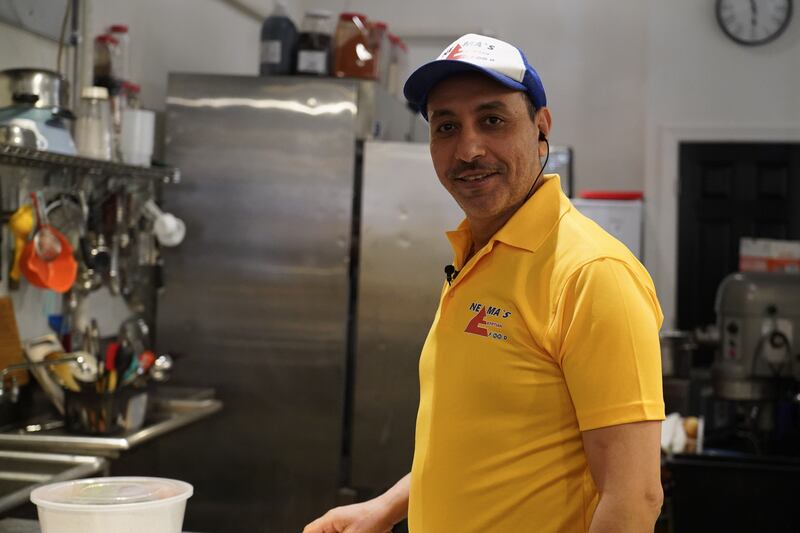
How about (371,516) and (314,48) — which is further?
(314,48)

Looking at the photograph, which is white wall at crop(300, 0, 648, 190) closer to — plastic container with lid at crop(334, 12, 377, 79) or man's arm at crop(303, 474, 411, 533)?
plastic container with lid at crop(334, 12, 377, 79)

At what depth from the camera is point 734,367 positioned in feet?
9.86

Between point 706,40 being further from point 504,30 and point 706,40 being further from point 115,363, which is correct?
point 115,363

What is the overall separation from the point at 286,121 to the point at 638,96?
8.84 feet

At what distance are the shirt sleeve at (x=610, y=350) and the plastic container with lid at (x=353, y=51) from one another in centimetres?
253

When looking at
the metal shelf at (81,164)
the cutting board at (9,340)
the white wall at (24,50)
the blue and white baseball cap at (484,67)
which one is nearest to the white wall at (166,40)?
the white wall at (24,50)

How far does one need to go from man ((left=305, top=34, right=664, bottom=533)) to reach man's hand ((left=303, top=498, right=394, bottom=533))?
0.48ft

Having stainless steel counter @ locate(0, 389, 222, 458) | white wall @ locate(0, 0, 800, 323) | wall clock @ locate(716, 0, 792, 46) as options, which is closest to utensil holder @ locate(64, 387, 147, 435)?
stainless steel counter @ locate(0, 389, 222, 458)

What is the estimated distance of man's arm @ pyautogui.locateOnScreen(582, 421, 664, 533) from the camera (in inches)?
46.2

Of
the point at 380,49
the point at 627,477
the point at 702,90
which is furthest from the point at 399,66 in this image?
the point at 627,477

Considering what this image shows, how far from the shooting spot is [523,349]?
128cm

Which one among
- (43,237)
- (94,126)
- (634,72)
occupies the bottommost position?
(43,237)

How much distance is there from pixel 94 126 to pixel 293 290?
0.91 m

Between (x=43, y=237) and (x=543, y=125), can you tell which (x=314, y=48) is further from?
(x=543, y=125)
